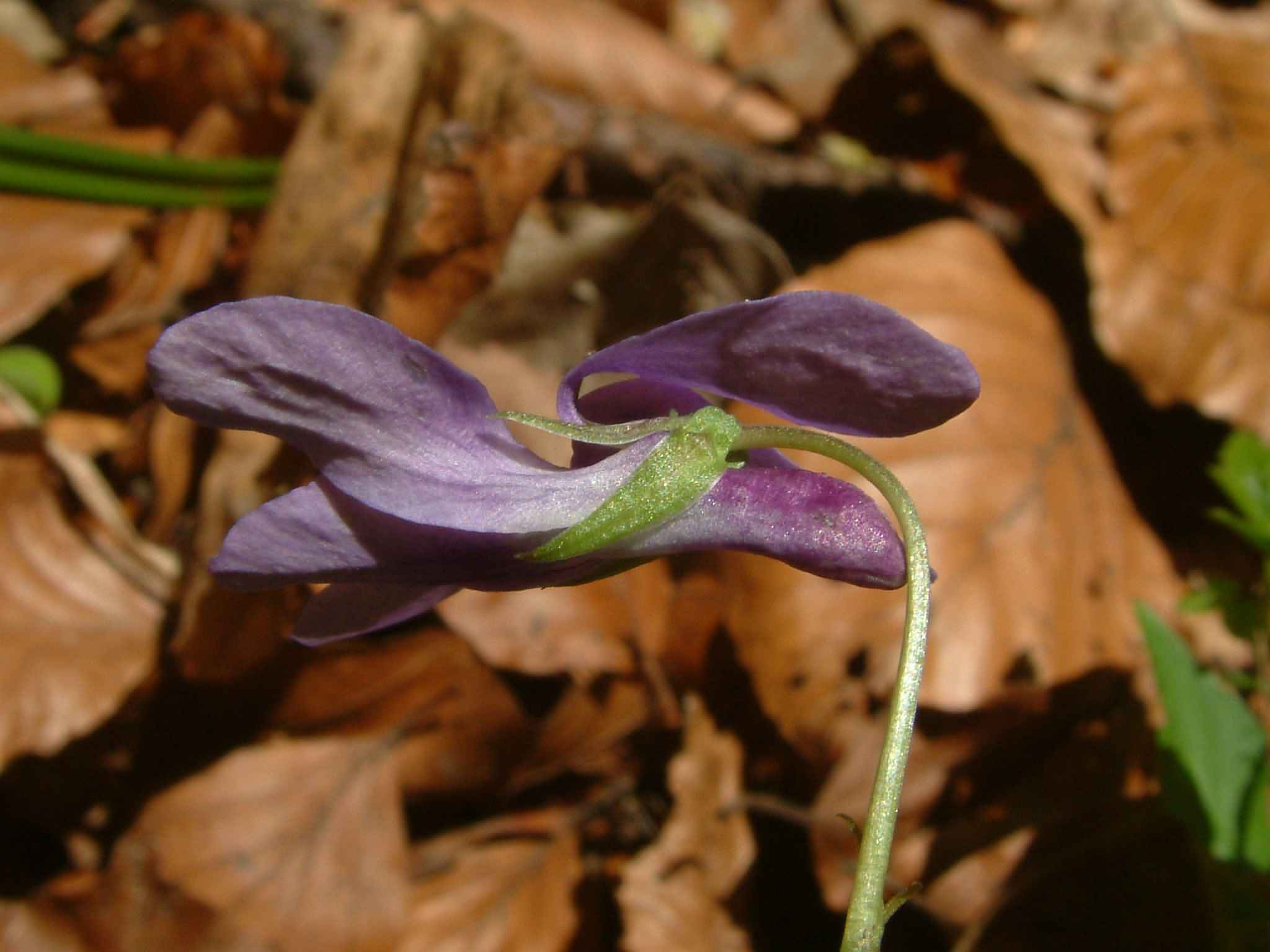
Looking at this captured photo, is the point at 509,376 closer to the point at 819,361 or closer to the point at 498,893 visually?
the point at 498,893

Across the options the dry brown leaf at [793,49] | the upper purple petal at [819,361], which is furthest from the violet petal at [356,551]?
the dry brown leaf at [793,49]

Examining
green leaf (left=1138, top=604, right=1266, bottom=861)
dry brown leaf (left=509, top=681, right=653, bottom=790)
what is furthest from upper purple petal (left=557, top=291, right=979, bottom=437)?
dry brown leaf (left=509, top=681, right=653, bottom=790)

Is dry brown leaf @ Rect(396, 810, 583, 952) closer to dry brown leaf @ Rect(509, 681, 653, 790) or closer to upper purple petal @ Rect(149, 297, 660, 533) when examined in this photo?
dry brown leaf @ Rect(509, 681, 653, 790)

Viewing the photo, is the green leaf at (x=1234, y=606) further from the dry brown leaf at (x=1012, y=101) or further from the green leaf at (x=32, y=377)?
the green leaf at (x=32, y=377)

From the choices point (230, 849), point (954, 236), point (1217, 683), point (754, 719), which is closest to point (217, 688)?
point (230, 849)

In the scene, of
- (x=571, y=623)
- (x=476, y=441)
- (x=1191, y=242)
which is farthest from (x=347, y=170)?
(x=1191, y=242)
